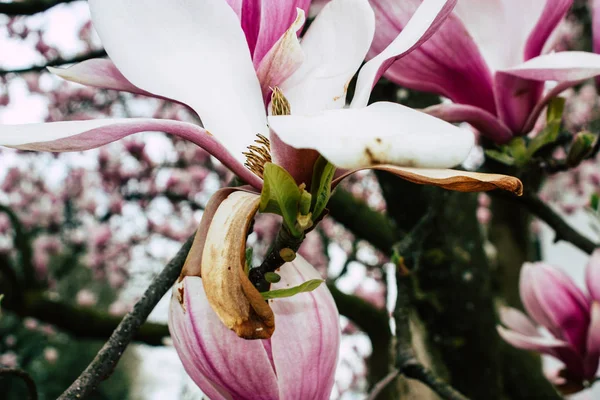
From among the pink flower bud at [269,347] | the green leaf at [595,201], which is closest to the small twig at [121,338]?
the pink flower bud at [269,347]

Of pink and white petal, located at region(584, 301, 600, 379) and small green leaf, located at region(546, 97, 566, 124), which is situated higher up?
small green leaf, located at region(546, 97, 566, 124)

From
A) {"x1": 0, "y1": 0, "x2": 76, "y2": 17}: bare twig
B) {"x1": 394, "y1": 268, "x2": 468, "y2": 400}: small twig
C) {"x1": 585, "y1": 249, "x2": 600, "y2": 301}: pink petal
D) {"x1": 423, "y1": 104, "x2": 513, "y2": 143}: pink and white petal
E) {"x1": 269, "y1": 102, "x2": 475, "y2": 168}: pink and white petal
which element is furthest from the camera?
{"x1": 0, "y1": 0, "x2": 76, "y2": 17}: bare twig

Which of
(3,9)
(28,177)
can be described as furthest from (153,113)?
(3,9)

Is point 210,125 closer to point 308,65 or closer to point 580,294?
point 308,65

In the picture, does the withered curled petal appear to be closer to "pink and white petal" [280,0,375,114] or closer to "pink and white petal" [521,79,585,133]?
"pink and white petal" [280,0,375,114]

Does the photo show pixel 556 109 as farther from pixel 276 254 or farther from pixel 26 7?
pixel 26 7

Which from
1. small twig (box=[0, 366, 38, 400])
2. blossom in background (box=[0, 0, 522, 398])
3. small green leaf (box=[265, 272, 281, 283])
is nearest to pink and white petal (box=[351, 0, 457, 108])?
blossom in background (box=[0, 0, 522, 398])

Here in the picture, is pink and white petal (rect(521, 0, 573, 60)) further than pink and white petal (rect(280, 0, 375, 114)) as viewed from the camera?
Yes

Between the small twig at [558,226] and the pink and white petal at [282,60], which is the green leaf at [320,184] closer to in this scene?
the pink and white petal at [282,60]

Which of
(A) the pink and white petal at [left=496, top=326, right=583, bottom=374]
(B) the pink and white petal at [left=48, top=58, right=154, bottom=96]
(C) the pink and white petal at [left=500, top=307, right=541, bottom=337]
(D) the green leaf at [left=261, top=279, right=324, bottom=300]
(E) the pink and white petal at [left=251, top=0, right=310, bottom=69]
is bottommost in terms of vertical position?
(C) the pink and white petal at [left=500, top=307, right=541, bottom=337]
